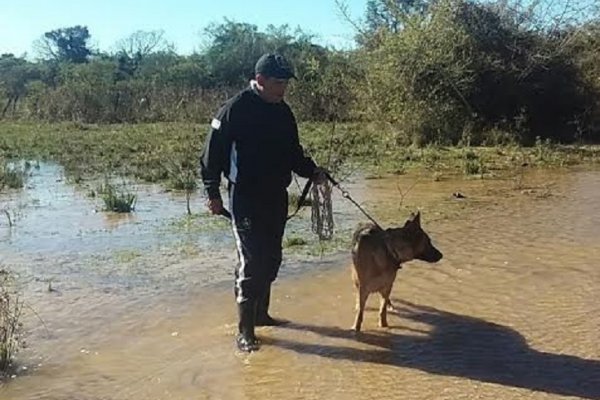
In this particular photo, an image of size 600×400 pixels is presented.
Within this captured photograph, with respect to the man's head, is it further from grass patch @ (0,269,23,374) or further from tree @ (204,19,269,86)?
tree @ (204,19,269,86)

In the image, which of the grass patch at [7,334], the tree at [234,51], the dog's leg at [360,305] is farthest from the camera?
the tree at [234,51]

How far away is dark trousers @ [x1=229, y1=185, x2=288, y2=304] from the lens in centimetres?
591

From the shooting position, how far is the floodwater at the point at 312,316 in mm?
5250

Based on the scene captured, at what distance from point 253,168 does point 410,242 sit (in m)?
1.39

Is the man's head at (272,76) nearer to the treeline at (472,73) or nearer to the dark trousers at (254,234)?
the dark trousers at (254,234)

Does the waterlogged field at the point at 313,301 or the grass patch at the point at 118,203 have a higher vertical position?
the grass patch at the point at 118,203

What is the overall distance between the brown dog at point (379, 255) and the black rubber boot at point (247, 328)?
820 mm

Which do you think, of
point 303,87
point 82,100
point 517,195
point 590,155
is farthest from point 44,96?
point 517,195

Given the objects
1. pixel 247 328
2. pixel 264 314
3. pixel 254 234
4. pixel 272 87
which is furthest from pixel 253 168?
pixel 264 314

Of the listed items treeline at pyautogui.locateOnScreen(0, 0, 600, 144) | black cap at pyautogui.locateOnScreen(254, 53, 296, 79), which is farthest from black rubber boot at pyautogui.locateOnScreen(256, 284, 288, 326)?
treeline at pyautogui.locateOnScreen(0, 0, 600, 144)

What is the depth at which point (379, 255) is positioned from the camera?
624 centimetres

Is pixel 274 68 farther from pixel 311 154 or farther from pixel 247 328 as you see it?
pixel 311 154

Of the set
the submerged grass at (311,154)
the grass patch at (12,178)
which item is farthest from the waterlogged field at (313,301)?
the submerged grass at (311,154)

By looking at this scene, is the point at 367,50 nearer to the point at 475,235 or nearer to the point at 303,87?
the point at 303,87
